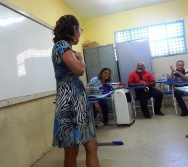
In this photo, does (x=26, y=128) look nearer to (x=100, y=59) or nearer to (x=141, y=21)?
(x=100, y=59)

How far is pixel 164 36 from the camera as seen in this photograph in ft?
18.0

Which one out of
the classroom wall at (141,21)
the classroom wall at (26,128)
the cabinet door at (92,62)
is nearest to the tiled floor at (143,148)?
the classroom wall at (26,128)

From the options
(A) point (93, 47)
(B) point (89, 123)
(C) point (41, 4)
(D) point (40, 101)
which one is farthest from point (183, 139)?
(A) point (93, 47)

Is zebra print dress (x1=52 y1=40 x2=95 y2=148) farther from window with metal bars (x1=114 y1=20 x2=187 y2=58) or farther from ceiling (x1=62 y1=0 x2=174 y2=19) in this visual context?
window with metal bars (x1=114 y1=20 x2=187 y2=58)

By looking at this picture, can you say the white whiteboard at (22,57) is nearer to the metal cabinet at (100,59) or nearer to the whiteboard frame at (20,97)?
the whiteboard frame at (20,97)

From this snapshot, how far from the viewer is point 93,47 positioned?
5.34 metres

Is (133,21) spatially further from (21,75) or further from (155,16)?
(21,75)

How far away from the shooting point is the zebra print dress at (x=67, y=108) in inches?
48.3

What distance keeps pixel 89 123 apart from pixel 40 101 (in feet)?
5.28

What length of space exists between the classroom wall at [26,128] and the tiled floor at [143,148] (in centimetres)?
19

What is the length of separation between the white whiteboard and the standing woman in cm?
103

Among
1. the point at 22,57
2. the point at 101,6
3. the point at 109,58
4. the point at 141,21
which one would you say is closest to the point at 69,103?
the point at 22,57

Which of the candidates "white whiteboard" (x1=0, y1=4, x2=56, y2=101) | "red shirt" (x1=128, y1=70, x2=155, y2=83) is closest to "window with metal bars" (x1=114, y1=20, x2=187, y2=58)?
"red shirt" (x1=128, y1=70, x2=155, y2=83)

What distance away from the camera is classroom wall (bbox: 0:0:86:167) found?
79.2 inches
